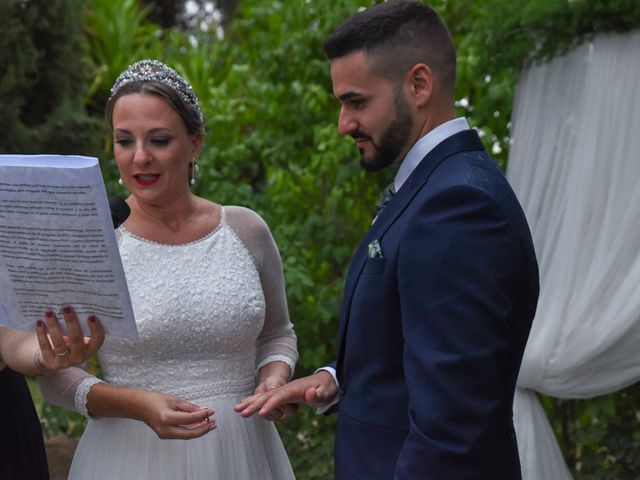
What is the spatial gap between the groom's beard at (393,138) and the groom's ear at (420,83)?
0.02m

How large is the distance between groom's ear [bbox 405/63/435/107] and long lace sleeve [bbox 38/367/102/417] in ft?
4.11

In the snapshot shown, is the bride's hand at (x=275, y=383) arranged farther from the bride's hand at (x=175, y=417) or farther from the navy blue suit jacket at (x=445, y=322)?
the navy blue suit jacket at (x=445, y=322)

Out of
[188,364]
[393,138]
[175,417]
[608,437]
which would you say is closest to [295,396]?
[175,417]

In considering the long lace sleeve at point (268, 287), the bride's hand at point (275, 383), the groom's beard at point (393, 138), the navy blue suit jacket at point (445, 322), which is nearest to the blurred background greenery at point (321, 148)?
the long lace sleeve at point (268, 287)

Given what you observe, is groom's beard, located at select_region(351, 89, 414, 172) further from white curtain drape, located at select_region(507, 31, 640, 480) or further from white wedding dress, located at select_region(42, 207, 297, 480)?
white curtain drape, located at select_region(507, 31, 640, 480)

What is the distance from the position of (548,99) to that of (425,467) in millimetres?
2829

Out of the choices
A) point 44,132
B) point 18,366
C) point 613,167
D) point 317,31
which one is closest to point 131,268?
point 18,366

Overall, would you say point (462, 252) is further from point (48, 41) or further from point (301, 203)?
point (48, 41)

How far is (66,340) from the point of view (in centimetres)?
253

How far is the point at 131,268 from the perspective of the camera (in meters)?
3.01

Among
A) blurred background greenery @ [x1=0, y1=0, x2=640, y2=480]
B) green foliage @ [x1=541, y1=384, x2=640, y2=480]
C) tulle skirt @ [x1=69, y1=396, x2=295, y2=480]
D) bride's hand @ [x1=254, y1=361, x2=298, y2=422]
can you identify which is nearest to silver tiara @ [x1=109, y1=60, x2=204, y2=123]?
bride's hand @ [x1=254, y1=361, x2=298, y2=422]

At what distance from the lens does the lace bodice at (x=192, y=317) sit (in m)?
2.95

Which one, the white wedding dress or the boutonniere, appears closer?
the boutonniere

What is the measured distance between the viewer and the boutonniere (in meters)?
2.25
